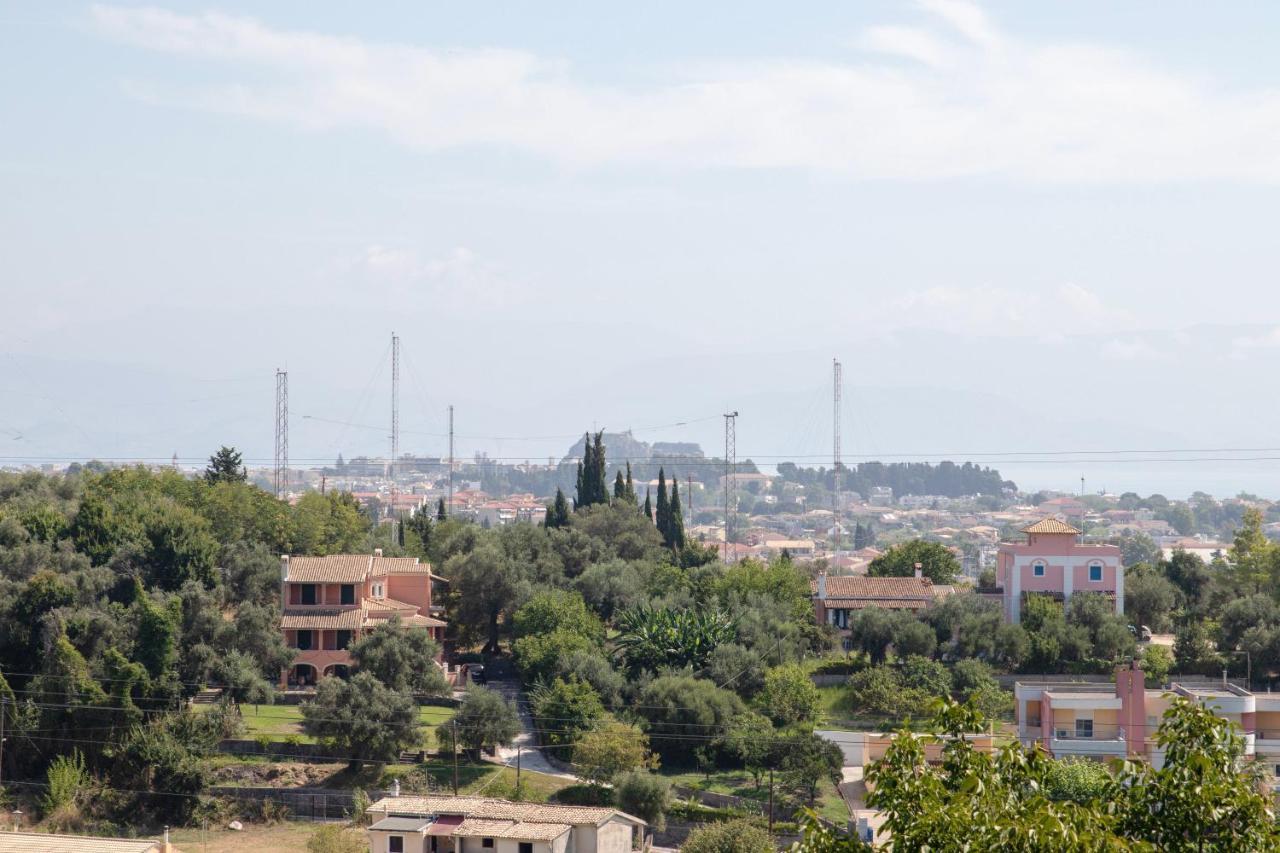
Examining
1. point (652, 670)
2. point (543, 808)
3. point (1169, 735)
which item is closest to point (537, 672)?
point (652, 670)

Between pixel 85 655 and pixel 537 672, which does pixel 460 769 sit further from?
pixel 85 655

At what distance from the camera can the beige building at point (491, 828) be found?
109 ft

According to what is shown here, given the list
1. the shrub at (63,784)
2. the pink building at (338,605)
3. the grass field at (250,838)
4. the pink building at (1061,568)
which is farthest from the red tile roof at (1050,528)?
the shrub at (63,784)

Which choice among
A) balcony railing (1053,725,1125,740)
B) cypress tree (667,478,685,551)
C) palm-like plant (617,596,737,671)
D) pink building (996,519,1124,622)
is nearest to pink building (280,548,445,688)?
palm-like plant (617,596,737,671)

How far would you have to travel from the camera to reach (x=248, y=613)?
44.9m

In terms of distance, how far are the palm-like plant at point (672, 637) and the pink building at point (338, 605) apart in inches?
216

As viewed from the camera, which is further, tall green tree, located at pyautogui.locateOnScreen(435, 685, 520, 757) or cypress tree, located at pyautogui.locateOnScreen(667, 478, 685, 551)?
cypress tree, located at pyautogui.locateOnScreen(667, 478, 685, 551)

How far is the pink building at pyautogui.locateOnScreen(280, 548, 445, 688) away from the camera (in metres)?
46.4

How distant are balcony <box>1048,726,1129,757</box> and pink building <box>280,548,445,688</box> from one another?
1653 centimetres

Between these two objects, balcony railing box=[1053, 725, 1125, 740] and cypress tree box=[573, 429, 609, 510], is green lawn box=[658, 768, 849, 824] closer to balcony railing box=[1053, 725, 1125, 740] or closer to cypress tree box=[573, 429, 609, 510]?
balcony railing box=[1053, 725, 1125, 740]

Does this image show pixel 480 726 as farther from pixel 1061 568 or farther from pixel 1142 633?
pixel 1142 633

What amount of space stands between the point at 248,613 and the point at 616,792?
1289 cm

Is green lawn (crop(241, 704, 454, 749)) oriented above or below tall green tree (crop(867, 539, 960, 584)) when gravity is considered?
below

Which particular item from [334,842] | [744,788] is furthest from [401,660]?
[744,788]
